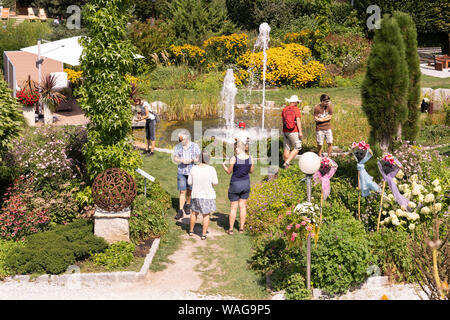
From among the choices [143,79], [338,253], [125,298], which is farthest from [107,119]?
[143,79]

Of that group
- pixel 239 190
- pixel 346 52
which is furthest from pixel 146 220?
pixel 346 52

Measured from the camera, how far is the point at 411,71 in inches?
395

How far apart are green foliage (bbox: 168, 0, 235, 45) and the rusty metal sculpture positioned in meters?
16.7

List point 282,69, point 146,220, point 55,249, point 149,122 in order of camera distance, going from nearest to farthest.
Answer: point 55,249, point 146,220, point 149,122, point 282,69

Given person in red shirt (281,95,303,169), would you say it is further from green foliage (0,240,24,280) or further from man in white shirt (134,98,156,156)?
green foliage (0,240,24,280)

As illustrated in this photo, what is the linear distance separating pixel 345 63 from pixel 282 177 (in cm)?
1334

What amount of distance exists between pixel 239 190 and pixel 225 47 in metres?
15.1

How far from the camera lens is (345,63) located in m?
22.5

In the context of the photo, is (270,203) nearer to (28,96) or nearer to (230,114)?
(230,114)

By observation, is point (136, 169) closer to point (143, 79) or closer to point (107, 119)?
point (107, 119)

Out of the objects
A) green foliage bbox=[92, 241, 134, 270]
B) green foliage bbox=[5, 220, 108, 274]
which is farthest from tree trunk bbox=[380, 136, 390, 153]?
green foliage bbox=[5, 220, 108, 274]

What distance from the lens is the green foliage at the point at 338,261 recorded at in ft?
23.0

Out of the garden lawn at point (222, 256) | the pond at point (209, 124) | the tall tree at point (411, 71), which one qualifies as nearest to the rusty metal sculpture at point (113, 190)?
the garden lawn at point (222, 256)
